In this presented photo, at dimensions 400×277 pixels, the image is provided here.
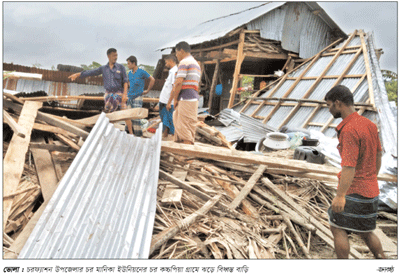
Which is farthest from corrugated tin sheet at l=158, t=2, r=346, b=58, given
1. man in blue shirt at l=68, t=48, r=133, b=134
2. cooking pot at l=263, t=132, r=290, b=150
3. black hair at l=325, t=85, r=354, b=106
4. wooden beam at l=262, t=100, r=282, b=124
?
black hair at l=325, t=85, r=354, b=106

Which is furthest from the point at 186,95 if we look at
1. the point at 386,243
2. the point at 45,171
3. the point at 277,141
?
the point at 386,243

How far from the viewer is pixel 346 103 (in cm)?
262

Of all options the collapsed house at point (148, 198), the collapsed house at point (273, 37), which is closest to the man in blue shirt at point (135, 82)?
the collapsed house at point (148, 198)

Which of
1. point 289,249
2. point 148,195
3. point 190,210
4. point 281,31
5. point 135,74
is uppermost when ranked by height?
point 281,31

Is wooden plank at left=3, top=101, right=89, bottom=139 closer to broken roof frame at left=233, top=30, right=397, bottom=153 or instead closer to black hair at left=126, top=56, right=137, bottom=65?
black hair at left=126, top=56, right=137, bottom=65

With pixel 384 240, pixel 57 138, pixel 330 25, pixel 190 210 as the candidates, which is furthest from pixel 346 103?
pixel 330 25

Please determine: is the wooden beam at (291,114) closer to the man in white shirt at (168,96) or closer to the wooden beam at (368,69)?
the wooden beam at (368,69)

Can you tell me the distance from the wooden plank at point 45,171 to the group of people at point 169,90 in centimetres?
207

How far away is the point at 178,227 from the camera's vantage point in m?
2.89

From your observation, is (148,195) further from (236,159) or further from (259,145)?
(259,145)

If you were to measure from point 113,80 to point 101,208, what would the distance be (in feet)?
12.3

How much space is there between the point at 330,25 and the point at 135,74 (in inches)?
410

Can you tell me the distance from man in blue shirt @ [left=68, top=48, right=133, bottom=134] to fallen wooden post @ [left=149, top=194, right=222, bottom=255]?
306 centimetres

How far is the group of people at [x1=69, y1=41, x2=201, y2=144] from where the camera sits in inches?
198
